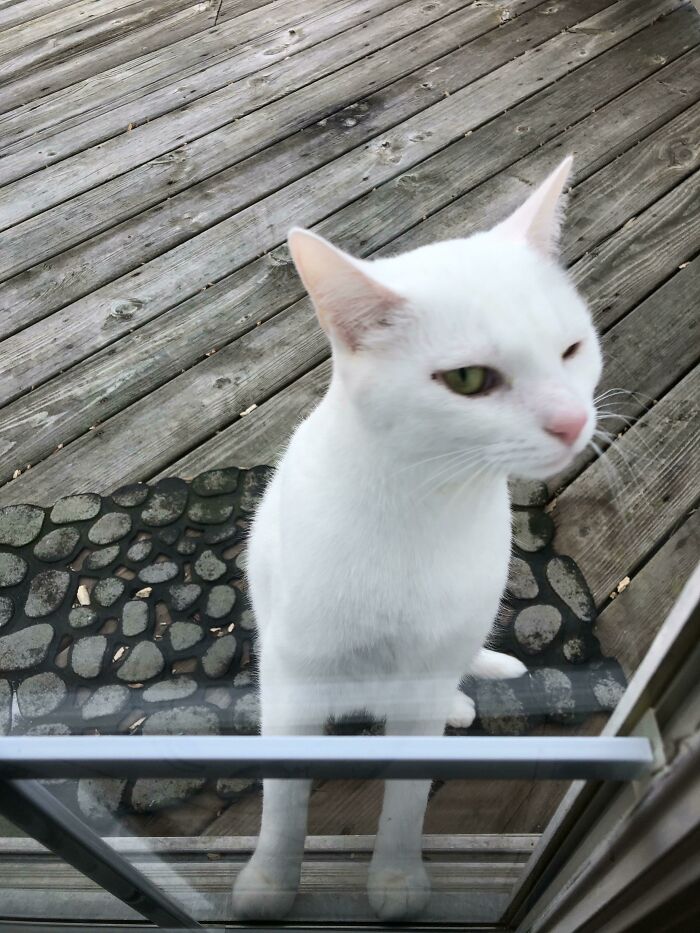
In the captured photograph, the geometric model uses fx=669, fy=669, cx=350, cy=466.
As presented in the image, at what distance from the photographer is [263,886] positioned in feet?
2.44

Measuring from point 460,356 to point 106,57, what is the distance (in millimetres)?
1668

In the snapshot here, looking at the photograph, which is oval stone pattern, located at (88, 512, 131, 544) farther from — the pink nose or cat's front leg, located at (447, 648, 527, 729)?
the pink nose

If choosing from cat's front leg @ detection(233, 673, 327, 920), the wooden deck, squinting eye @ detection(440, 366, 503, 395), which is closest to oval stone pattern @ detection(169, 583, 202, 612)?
the wooden deck

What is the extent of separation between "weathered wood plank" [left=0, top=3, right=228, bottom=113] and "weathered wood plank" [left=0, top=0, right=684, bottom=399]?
2.10ft

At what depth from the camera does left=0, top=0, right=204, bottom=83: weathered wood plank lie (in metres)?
1.70

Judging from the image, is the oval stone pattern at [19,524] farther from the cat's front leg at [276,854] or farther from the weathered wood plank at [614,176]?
the weathered wood plank at [614,176]

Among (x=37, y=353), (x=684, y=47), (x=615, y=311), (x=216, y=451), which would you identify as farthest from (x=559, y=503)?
(x=684, y=47)

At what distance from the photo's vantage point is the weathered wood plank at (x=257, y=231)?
50.7 inches

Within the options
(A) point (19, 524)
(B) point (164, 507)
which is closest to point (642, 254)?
(B) point (164, 507)

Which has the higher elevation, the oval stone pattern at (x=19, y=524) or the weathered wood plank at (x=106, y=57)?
the weathered wood plank at (x=106, y=57)

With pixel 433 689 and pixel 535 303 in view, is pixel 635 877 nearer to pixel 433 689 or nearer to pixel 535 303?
pixel 433 689

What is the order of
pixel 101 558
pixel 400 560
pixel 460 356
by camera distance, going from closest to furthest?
pixel 460 356
pixel 400 560
pixel 101 558

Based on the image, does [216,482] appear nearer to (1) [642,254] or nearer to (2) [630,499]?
(2) [630,499]

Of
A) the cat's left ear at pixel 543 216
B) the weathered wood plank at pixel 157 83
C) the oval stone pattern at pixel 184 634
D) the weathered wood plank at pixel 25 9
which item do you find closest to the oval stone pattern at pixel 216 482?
the oval stone pattern at pixel 184 634
